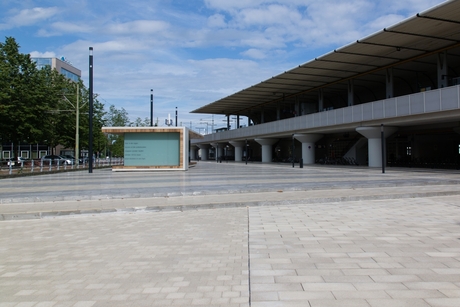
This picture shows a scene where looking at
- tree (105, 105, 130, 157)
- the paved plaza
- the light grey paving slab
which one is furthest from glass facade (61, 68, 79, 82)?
the light grey paving slab

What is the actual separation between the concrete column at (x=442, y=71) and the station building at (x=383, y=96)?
6cm

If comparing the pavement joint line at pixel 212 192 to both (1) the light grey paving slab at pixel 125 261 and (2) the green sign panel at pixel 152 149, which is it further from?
(2) the green sign panel at pixel 152 149

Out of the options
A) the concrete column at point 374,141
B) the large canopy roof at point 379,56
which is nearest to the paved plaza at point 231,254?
the large canopy roof at point 379,56

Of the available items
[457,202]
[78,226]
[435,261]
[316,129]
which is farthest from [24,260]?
[316,129]

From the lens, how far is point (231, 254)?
5.74 m

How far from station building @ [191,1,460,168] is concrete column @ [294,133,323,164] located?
4.6 inches

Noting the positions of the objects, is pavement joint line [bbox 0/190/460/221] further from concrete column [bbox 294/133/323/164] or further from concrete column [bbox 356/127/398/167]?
concrete column [bbox 294/133/323/164]

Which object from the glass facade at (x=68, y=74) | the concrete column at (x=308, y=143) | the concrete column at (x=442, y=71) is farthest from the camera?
the glass facade at (x=68, y=74)

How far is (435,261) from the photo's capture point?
5.08 m

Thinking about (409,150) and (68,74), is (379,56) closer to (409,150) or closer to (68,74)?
(409,150)

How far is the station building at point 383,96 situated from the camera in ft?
77.5

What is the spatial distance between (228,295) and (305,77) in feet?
116

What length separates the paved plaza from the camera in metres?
4.02

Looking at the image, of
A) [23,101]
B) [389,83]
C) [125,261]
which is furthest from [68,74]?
[125,261]
